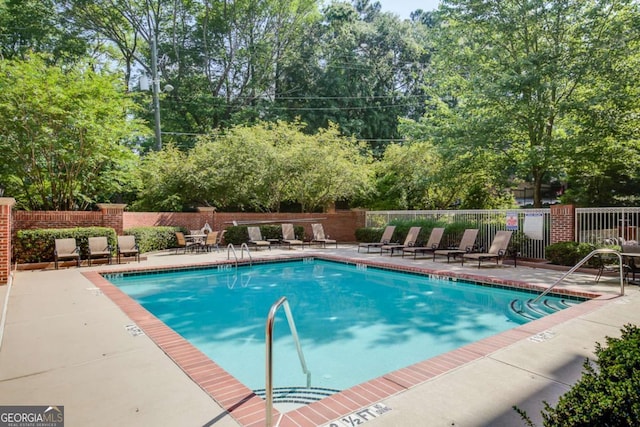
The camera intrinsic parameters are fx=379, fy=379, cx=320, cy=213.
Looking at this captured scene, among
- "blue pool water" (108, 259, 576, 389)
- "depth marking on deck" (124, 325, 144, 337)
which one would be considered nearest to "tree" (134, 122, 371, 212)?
"blue pool water" (108, 259, 576, 389)

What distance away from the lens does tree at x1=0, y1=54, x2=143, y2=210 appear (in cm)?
1044

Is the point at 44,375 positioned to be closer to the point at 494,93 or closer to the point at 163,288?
the point at 163,288

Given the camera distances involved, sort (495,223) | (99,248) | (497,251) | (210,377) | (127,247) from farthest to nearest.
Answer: (495,223) → (127,247) → (99,248) → (497,251) → (210,377)

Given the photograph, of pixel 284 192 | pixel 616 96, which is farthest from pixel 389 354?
pixel 284 192

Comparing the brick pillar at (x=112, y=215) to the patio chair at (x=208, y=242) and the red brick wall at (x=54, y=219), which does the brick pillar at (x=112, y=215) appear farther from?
the patio chair at (x=208, y=242)

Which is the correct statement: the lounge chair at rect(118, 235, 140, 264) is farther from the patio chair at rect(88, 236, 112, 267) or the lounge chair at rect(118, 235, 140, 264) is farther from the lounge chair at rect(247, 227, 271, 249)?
the lounge chair at rect(247, 227, 271, 249)

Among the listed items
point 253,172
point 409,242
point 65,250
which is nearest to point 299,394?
point 65,250

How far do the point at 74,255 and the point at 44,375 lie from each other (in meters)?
7.82

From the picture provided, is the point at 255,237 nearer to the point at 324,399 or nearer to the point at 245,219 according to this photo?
the point at 245,219

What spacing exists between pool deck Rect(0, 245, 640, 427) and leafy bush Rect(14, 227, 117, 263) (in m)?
5.40

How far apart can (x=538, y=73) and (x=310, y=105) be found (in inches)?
782

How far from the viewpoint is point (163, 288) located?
28.6 feet

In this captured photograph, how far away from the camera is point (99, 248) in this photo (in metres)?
10.8

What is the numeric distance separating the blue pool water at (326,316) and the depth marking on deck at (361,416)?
1308 mm
